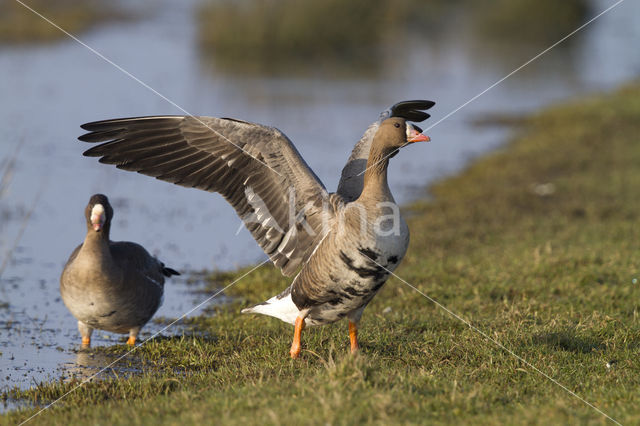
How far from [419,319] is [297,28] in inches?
1012

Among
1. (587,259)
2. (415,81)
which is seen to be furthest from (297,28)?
(587,259)

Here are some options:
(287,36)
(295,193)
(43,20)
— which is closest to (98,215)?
(295,193)

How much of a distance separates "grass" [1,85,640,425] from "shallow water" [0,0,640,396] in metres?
1.07

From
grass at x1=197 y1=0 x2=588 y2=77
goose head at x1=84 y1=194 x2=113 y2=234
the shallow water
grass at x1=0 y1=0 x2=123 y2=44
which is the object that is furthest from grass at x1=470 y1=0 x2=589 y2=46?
goose head at x1=84 y1=194 x2=113 y2=234

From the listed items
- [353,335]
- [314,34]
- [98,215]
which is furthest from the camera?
[314,34]

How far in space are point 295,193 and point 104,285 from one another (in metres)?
1.87

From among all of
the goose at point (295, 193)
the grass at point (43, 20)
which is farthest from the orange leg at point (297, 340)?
the grass at point (43, 20)

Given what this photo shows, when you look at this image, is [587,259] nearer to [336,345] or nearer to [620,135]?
[336,345]

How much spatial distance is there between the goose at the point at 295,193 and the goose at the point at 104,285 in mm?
720

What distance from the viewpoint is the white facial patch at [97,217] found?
7.13 m

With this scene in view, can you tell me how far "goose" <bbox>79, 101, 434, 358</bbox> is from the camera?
624 cm

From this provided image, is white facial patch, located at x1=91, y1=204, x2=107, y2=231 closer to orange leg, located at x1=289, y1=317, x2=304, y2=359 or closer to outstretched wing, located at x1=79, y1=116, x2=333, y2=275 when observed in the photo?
outstretched wing, located at x1=79, y1=116, x2=333, y2=275

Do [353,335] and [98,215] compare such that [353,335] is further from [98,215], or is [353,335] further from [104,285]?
[98,215]

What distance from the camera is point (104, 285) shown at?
7.07 m
